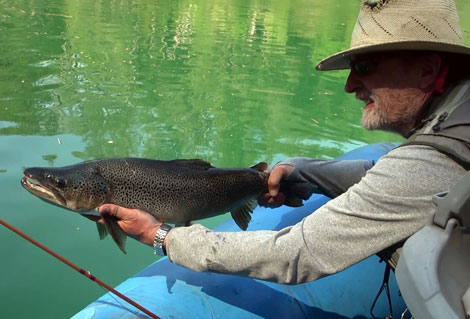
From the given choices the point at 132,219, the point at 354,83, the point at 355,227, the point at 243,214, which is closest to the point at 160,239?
the point at 132,219

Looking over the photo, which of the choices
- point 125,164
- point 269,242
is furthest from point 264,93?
point 269,242

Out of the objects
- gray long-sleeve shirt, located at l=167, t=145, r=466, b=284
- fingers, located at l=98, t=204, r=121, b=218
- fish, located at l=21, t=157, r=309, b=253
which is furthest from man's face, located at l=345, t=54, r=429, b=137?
fingers, located at l=98, t=204, r=121, b=218

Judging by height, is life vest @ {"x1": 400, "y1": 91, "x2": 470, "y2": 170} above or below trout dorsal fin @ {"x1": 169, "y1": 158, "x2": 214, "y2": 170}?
above

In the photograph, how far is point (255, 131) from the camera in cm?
845

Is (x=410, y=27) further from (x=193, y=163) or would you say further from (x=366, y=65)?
(x=193, y=163)

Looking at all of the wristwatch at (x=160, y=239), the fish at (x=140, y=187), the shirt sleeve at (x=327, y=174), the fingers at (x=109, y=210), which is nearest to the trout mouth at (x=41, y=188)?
the fish at (x=140, y=187)

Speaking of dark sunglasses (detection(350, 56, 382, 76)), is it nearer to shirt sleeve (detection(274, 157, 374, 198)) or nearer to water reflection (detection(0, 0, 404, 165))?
shirt sleeve (detection(274, 157, 374, 198))

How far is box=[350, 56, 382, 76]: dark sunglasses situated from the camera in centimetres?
249

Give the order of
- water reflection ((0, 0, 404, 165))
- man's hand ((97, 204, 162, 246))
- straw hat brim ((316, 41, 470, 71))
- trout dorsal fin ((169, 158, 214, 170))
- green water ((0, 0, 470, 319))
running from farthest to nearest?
water reflection ((0, 0, 404, 165)), green water ((0, 0, 470, 319)), trout dorsal fin ((169, 158, 214, 170)), man's hand ((97, 204, 162, 246)), straw hat brim ((316, 41, 470, 71))

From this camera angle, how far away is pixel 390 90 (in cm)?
243

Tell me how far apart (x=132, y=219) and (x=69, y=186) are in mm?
466

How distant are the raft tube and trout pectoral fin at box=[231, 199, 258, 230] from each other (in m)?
0.45

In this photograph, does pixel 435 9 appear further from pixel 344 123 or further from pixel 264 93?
pixel 264 93

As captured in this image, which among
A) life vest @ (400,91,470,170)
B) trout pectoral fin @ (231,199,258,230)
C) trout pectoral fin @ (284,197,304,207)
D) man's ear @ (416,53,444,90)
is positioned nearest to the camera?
life vest @ (400,91,470,170)
